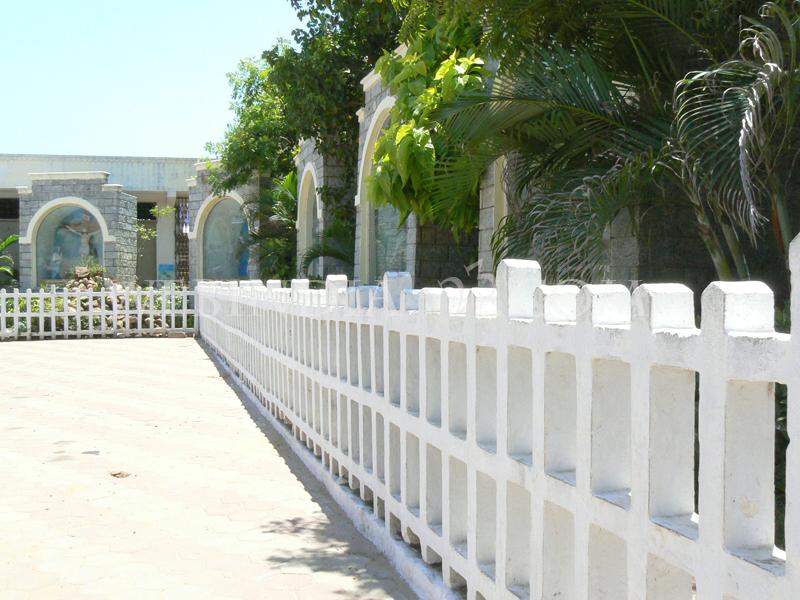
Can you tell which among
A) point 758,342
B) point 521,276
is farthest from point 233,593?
point 758,342

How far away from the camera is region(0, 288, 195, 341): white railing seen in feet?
57.0

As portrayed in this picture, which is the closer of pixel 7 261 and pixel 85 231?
pixel 85 231

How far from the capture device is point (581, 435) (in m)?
2.22

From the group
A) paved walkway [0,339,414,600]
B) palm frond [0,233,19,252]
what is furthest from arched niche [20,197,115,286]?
paved walkway [0,339,414,600]

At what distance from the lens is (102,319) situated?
17781 mm

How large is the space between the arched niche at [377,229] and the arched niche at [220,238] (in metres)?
14.3

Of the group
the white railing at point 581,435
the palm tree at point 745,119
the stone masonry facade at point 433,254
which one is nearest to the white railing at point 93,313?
the stone masonry facade at point 433,254

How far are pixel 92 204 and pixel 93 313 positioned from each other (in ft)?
34.5

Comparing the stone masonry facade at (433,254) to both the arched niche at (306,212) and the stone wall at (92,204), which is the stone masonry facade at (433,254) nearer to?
the arched niche at (306,212)

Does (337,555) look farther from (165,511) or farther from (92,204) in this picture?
(92,204)

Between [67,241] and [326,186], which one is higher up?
→ [326,186]

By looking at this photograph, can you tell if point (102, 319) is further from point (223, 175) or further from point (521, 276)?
point (521, 276)

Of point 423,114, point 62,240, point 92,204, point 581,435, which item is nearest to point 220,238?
point 92,204

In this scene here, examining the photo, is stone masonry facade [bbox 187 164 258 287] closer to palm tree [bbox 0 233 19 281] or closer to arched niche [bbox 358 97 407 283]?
palm tree [bbox 0 233 19 281]
